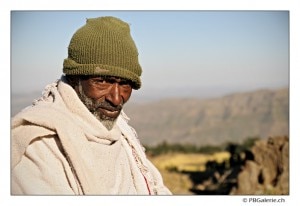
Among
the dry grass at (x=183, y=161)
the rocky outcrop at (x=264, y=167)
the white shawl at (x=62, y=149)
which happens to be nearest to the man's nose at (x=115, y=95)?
the white shawl at (x=62, y=149)

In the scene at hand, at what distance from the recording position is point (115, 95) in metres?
3.61

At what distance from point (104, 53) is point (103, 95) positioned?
208 mm

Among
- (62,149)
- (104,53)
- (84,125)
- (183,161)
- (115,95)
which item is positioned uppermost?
(104,53)

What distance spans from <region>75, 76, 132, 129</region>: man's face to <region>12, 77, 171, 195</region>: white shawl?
0.23ft

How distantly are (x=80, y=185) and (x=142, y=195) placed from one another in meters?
0.59

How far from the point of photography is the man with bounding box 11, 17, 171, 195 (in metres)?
3.42

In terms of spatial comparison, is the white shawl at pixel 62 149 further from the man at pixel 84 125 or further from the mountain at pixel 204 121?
the mountain at pixel 204 121

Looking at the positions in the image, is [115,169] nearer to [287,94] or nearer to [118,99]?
[118,99]

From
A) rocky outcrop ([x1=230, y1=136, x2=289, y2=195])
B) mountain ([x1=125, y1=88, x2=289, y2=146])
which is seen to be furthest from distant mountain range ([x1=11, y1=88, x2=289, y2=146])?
rocky outcrop ([x1=230, y1=136, x2=289, y2=195])

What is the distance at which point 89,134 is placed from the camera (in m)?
3.53

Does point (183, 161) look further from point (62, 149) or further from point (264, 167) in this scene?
point (62, 149)

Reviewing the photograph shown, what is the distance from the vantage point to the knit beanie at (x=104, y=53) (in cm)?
356

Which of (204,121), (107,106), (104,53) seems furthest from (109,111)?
(204,121)
